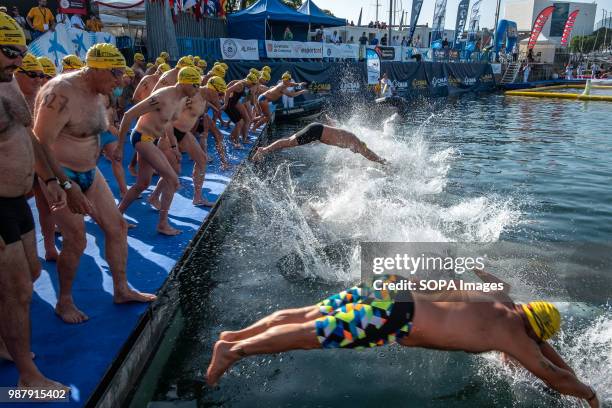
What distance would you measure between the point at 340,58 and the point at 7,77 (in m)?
22.5

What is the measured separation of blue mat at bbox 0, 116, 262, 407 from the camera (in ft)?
9.27

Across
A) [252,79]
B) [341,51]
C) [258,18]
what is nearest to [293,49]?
[341,51]

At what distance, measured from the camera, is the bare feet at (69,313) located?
3322 millimetres

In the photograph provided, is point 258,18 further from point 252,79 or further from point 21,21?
point 252,79

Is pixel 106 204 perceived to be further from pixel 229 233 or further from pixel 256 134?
pixel 256 134

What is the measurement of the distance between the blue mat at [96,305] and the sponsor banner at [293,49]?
15799 millimetres

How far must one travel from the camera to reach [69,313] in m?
3.35

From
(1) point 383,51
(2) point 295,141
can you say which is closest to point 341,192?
(2) point 295,141

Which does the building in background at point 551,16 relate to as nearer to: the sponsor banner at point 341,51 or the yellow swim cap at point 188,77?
the sponsor banner at point 341,51

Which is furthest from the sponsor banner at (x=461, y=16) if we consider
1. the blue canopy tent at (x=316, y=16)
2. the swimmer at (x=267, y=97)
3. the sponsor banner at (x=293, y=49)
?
the swimmer at (x=267, y=97)

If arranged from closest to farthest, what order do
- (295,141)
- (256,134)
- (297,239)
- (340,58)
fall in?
1. (297,239)
2. (295,141)
3. (256,134)
4. (340,58)

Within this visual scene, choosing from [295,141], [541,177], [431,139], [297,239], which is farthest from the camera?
[431,139]

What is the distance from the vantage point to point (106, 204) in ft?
11.0

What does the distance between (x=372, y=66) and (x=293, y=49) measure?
451cm
